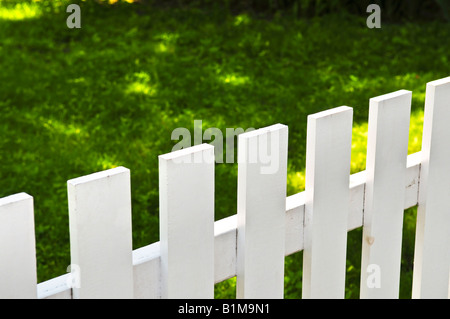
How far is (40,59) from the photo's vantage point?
216 inches

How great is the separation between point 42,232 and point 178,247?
6.23 ft

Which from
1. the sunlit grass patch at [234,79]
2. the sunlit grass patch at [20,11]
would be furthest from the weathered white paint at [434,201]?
the sunlit grass patch at [20,11]

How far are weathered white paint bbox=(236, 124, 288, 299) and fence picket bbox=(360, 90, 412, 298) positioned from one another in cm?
29

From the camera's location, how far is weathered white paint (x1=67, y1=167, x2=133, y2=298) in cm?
137

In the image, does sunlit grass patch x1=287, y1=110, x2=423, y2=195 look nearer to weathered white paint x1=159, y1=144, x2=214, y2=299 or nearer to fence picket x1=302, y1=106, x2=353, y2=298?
fence picket x1=302, y1=106, x2=353, y2=298

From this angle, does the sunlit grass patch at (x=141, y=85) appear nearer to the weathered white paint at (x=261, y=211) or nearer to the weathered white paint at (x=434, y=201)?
the weathered white paint at (x=434, y=201)

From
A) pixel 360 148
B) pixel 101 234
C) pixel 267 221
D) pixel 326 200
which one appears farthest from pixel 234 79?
pixel 101 234

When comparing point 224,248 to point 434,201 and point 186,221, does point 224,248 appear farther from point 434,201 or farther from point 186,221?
point 434,201

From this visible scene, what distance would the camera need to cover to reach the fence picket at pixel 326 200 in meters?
1.69

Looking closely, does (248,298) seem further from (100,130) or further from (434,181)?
(100,130)

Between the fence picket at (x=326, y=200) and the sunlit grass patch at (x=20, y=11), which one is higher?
the sunlit grass patch at (x=20, y=11)

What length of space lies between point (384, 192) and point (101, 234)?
31.2 inches

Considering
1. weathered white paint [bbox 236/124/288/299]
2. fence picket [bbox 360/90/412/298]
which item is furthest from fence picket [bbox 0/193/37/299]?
fence picket [bbox 360/90/412/298]

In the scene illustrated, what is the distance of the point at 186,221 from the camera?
151cm
